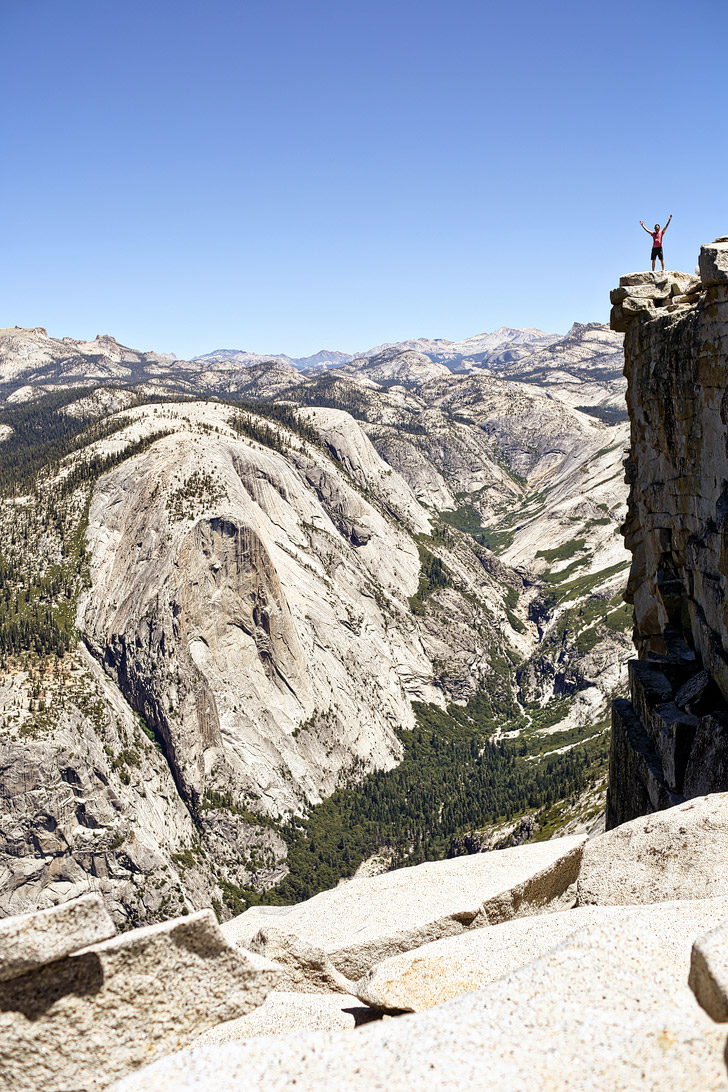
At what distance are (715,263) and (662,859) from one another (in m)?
17.8

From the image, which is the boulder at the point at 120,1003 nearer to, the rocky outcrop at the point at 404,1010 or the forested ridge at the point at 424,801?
the rocky outcrop at the point at 404,1010

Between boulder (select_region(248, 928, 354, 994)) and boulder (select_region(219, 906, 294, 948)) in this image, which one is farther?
boulder (select_region(219, 906, 294, 948))

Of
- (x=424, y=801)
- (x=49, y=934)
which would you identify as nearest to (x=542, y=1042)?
(x=49, y=934)

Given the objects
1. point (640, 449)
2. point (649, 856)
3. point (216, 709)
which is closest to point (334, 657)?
point (216, 709)

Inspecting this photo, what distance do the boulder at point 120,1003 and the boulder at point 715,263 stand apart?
22.7 meters

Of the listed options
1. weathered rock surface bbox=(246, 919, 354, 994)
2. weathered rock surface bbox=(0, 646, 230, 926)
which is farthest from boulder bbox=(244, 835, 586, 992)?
weathered rock surface bbox=(0, 646, 230, 926)

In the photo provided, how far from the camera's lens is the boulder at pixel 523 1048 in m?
6.74

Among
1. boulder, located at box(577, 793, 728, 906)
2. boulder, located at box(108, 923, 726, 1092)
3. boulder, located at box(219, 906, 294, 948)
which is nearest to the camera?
boulder, located at box(108, 923, 726, 1092)

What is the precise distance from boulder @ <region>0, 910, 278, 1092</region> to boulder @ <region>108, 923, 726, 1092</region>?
5.00ft

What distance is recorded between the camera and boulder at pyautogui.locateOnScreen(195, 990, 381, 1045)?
10445 mm

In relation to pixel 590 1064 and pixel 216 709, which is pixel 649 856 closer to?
pixel 590 1064

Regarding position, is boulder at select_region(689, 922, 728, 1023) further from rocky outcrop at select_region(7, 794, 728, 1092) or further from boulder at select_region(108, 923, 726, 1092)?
boulder at select_region(108, 923, 726, 1092)

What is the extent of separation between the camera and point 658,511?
30516mm

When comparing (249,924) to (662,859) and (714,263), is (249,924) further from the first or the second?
(714,263)
